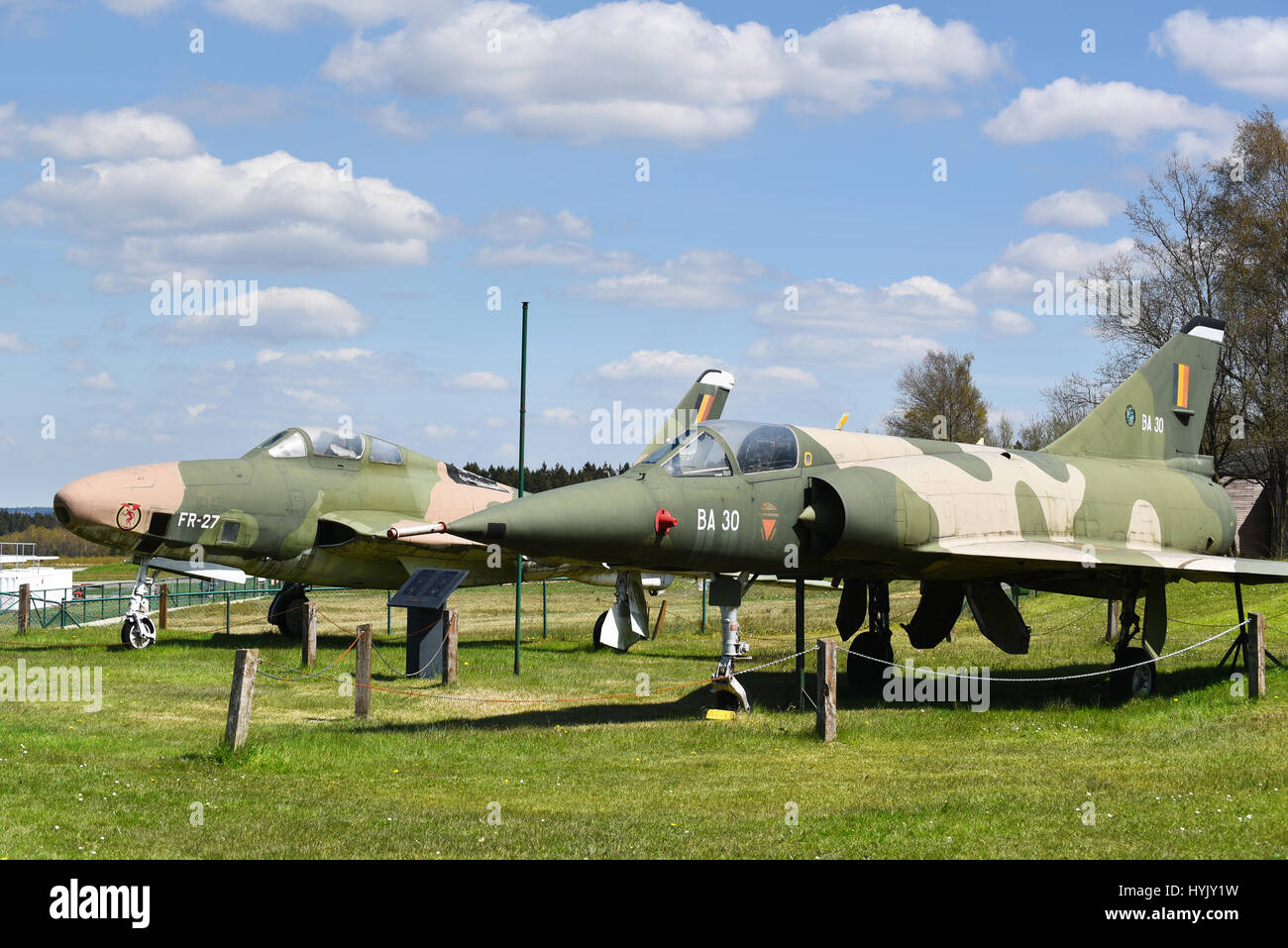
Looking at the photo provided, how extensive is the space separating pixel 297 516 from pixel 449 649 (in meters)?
5.19

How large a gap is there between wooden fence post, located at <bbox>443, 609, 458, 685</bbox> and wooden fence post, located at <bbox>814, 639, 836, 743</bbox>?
6836mm

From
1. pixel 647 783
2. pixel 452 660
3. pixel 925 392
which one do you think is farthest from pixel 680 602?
pixel 925 392

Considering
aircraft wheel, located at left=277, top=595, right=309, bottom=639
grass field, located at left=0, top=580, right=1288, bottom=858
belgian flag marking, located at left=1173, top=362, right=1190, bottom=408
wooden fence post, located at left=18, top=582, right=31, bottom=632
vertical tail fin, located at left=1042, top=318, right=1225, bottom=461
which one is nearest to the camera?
grass field, located at left=0, top=580, right=1288, bottom=858

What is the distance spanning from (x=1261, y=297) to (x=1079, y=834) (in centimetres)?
3972

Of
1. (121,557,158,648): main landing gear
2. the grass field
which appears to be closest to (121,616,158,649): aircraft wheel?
(121,557,158,648): main landing gear

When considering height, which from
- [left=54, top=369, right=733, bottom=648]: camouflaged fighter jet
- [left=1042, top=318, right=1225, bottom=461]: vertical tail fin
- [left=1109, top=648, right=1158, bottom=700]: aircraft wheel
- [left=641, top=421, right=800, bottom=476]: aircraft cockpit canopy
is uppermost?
[left=1042, top=318, right=1225, bottom=461]: vertical tail fin

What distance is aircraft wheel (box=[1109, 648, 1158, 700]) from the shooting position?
14828 millimetres

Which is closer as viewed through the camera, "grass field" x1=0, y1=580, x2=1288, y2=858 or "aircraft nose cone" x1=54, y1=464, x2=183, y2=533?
"grass field" x1=0, y1=580, x2=1288, y2=858

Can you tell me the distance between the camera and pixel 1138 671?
14828mm

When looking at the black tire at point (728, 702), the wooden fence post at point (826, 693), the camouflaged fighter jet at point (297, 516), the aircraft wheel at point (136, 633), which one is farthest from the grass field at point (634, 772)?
the camouflaged fighter jet at point (297, 516)

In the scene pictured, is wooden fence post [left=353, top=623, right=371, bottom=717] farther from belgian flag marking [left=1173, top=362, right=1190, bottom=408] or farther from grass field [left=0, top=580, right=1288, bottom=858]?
belgian flag marking [left=1173, top=362, right=1190, bottom=408]

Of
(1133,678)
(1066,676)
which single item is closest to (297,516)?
(1066,676)

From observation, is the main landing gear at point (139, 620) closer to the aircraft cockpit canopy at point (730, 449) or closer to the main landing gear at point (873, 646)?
the aircraft cockpit canopy at point (730, 449)

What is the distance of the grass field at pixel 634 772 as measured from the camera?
8.23 metres
